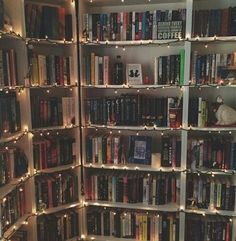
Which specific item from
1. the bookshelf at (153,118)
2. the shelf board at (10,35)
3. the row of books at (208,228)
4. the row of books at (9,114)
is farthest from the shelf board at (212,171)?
the shelf board at (10,35)

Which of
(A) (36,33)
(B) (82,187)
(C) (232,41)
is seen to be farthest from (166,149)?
(A) (36,33)

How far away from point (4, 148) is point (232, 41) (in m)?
1.90

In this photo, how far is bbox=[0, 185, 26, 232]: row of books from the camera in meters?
2.05

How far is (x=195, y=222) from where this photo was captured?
2537mm

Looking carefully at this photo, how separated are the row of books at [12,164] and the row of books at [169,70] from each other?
1.20 m

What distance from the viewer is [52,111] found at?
249 cm

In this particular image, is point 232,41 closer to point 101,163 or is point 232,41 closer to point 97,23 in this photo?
point 97,23

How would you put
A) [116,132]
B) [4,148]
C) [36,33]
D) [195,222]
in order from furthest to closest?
[116,132], [195,222], [36,33], [4,148]

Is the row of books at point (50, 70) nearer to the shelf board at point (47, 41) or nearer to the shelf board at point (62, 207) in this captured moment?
the shelf board at point (47, 41)

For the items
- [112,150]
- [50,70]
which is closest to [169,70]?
[112,150]

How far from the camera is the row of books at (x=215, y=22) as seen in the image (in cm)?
227

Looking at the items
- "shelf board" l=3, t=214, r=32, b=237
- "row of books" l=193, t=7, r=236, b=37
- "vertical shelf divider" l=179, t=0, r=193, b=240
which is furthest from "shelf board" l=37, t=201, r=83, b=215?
"row of books" l=193, t=7, r=236, b=37

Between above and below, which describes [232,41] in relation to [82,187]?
above

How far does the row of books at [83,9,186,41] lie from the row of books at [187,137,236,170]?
0.86m
